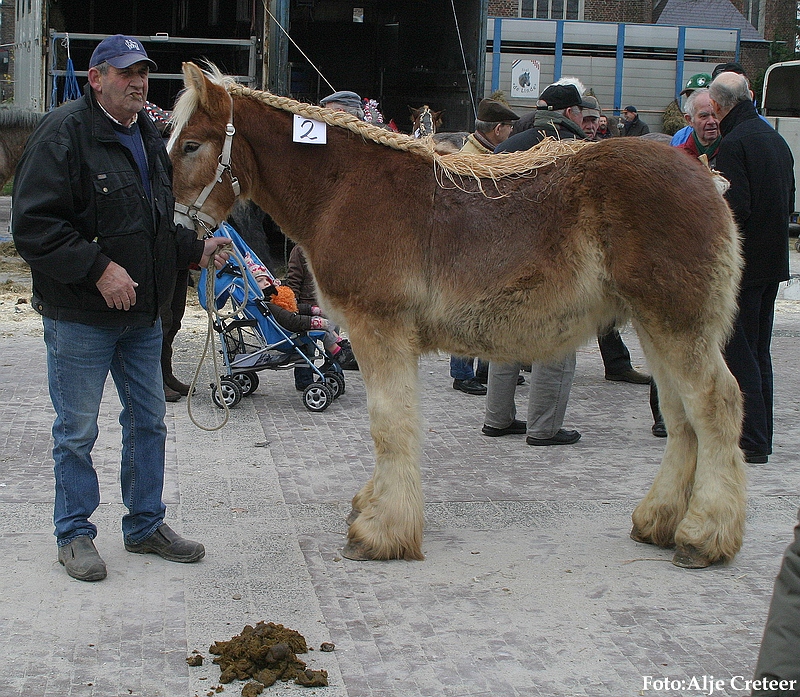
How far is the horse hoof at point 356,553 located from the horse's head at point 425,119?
7.14 meters

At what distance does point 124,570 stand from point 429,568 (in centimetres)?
148

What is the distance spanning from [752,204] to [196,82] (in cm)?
364

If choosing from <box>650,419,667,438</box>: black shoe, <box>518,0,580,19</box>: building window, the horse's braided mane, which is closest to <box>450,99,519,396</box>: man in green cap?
<box>650,419,667,438</box>: black shoe

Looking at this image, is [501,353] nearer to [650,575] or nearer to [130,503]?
[650,575]

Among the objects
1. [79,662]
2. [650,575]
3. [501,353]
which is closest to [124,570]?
[79,662]

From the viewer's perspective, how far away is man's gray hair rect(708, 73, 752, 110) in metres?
5.93

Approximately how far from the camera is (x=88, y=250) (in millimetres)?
3887

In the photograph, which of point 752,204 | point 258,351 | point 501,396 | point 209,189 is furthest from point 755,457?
point 209,189

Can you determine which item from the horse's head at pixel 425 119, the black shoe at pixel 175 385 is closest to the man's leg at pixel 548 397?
the black shoe at pixel 175 385

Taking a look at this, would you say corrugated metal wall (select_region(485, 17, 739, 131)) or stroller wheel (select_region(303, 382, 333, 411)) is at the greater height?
corrugated metal wall (select_region(485, 17, 739, 131))

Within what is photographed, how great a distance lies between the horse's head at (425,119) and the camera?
1162 centimetres

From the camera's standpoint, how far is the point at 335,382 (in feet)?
25.3

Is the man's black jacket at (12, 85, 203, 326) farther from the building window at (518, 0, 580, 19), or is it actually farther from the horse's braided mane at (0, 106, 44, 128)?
the building window at (518, 0, 580, 19)

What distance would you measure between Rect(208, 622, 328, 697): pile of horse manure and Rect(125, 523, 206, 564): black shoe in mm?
889
